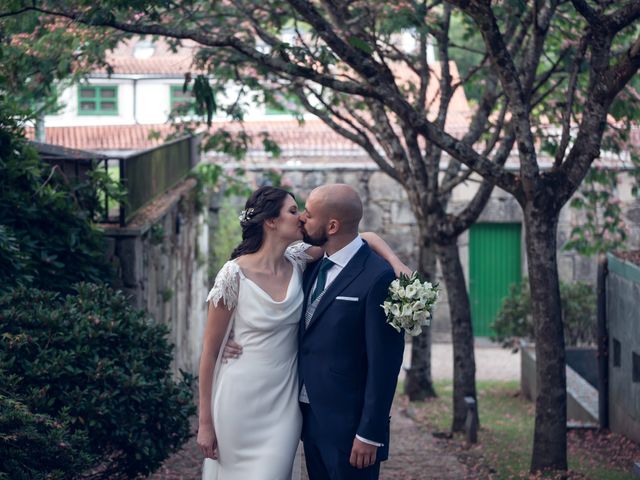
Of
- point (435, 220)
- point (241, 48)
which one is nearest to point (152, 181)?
point (435, 220)

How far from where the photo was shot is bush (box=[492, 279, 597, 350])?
610 inches

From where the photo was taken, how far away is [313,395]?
5.06m

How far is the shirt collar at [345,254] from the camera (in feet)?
16.9

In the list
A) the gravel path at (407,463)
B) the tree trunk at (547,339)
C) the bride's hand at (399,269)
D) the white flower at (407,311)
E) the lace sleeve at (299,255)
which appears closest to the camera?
the white flower at (407,311)

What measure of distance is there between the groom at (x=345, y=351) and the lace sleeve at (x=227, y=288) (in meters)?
0.37

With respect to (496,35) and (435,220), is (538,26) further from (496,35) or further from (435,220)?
(435,220)

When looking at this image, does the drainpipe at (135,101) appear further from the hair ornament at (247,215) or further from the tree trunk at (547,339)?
the hair ornament at (247,215)

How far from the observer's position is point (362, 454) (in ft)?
16.1

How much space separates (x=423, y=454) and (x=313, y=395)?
16.2 ft

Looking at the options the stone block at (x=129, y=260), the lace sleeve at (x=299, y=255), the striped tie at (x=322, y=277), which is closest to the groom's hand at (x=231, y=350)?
the striped tie at (x=322, y=277)

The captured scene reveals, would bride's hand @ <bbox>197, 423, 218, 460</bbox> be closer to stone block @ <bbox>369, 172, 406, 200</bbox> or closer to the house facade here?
the house facade

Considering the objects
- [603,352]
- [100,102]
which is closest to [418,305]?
[603,352]

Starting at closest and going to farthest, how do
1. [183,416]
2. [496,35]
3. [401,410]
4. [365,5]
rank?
1. [183,416]
2. [496,35]
3. [365,5]
4. [401,410]

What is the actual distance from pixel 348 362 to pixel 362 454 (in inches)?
17.1
